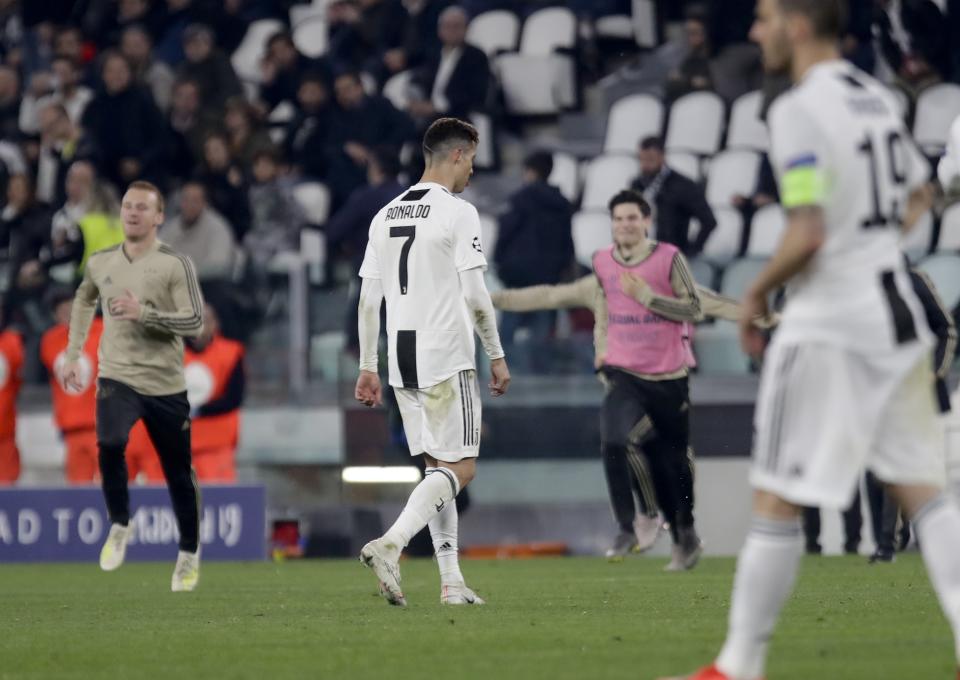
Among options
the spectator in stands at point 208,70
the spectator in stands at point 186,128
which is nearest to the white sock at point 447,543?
the spectator in stands at point 186,128

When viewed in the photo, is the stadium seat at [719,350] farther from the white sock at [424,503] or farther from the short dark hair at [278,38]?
the short dark hair at [278,38]

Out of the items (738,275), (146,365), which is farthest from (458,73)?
(146,365)

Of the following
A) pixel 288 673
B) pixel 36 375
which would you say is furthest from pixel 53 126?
pixel 288 673

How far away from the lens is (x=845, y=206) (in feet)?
17.2

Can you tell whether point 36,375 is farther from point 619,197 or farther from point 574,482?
point 619,197

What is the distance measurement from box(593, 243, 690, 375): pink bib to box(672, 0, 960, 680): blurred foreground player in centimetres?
764

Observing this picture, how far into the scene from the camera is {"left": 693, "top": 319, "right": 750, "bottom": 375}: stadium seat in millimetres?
15258

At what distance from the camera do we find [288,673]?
5973mm

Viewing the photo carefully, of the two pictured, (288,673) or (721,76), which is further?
(721,76)

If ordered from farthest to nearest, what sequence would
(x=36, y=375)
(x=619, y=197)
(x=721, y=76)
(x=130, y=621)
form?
(x=721, y=76)
(x=36, y=375)
(x=619, y=197)
(x=130, y=621)

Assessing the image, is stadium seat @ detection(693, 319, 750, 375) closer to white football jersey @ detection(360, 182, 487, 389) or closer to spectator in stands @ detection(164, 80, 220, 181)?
white football jersey @ detection(360, 182, 487, 389)

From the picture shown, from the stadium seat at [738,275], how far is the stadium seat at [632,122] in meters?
4.40

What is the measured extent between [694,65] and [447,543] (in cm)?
1084

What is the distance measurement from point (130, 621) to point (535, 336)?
748 centimetres
